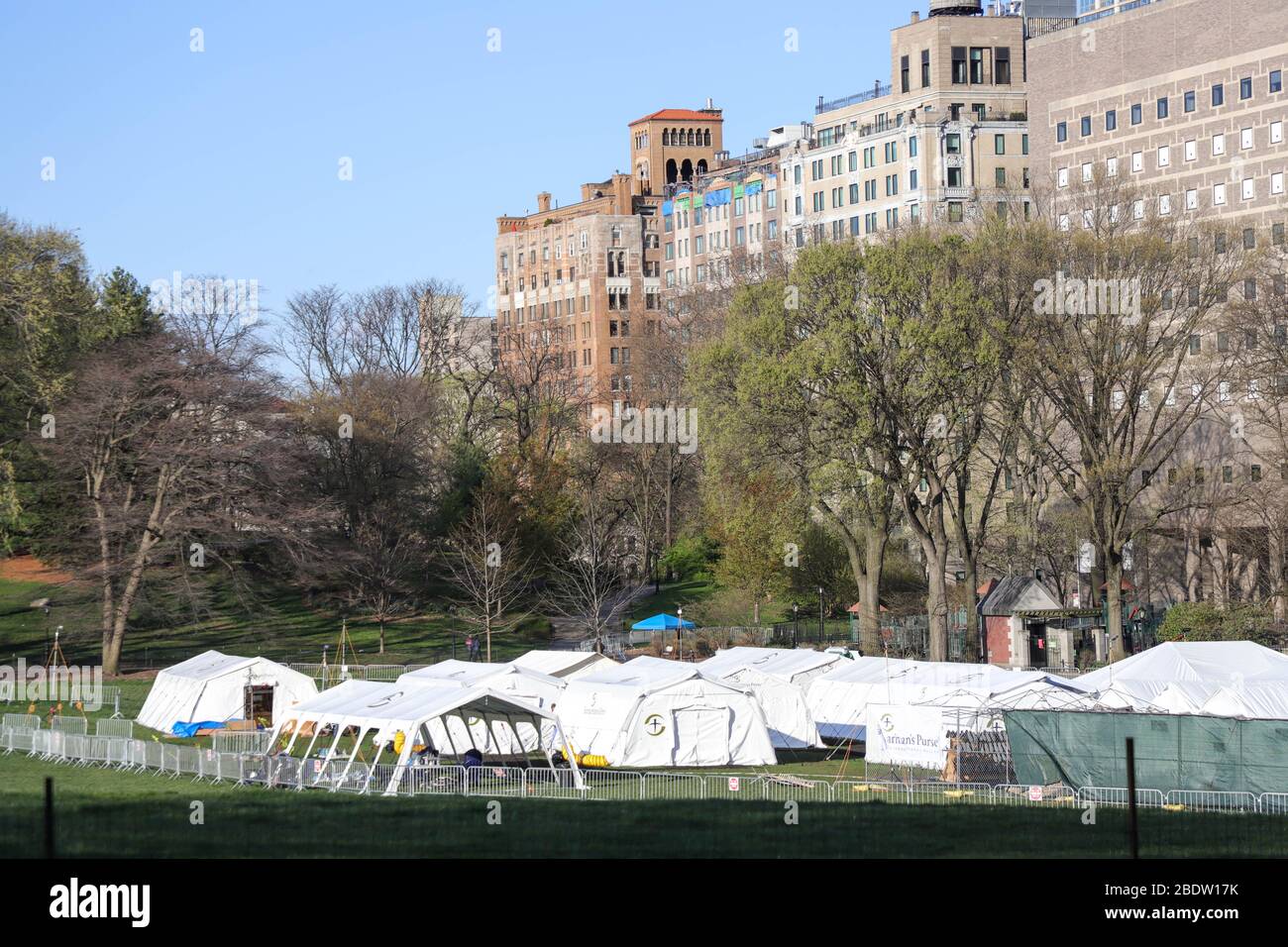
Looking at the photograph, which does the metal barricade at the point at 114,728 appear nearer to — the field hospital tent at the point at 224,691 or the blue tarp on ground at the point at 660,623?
the field hospital tent at the point at 224,691

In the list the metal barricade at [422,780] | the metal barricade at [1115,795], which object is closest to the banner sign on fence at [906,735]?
the metal barricade at [1115,795]

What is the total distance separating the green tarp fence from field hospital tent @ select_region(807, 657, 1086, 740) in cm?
339

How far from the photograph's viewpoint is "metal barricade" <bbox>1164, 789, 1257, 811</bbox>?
27.2 m

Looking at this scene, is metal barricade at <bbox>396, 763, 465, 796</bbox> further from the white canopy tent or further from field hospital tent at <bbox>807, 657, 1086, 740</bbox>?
field hospital tent at <bbox>807, 657, 1086, 740</bbox>

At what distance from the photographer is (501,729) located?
41.4 metres

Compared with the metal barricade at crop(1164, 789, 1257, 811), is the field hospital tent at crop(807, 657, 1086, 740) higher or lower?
higher

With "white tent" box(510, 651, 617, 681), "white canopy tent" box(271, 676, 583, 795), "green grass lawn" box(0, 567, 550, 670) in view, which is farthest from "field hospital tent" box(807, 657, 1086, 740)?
"green grass lawn" box(0, 567, 550, 670)

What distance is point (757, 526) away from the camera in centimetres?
7319

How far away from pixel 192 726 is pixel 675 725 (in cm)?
1507

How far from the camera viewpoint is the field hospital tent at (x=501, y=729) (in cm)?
3825

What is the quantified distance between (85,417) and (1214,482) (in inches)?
2055

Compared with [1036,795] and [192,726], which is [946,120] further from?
[1036,795]

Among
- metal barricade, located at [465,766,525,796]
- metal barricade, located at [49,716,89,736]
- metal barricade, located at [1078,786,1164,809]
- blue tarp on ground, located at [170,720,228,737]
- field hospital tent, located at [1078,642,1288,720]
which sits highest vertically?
field hospital tent, located at [1078,642,1288,720]
